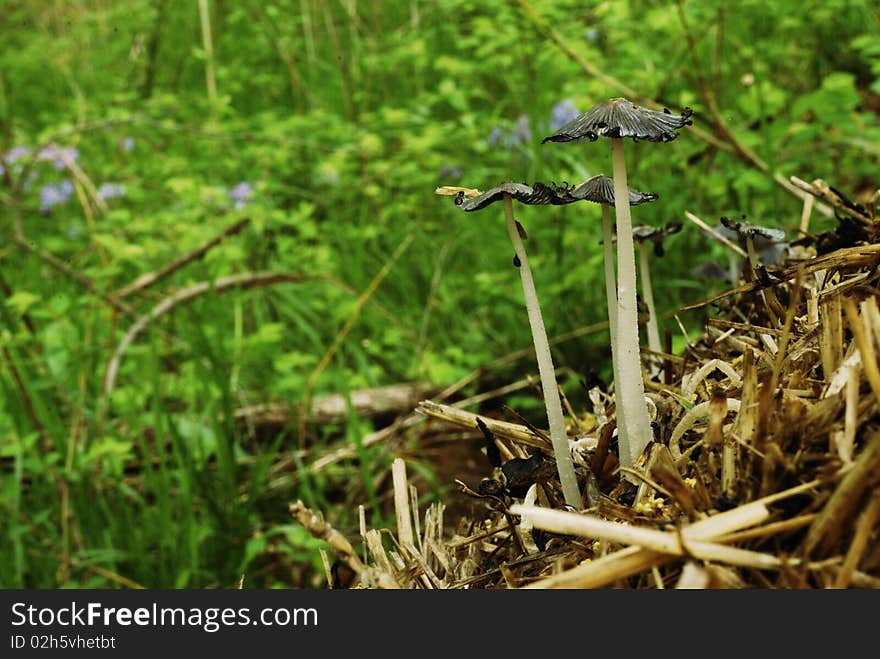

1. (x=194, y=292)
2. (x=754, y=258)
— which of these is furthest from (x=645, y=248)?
(x=194, y=292)

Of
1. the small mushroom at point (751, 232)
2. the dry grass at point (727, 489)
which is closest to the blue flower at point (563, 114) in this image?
the small mushroom at point (751, 232)

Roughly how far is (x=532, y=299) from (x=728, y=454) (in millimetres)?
365

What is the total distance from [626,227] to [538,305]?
176 millimetres

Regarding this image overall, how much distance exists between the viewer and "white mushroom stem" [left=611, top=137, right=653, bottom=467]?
1181mm

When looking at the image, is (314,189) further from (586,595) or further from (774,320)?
(586,595)

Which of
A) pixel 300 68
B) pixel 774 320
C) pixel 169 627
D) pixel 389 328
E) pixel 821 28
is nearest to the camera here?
pixel 169 627

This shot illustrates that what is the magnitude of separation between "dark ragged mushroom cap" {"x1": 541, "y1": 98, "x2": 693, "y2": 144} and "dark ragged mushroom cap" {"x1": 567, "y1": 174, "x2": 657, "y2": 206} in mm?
105

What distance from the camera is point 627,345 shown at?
1.25 m

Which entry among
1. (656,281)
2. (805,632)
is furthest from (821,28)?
(805,632)

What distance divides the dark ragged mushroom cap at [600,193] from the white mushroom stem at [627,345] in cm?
5

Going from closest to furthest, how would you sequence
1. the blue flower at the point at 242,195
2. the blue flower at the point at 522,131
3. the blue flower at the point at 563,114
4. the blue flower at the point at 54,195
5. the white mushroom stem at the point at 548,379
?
the white mushroom stem at the point at 548,379 < the blue flower at the point at 563,114 < the blue flower at the point at 522,131 < the blue flower at the point at 242,195 < the blue flower at the point at 54,195

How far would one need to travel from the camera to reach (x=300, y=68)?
718cm

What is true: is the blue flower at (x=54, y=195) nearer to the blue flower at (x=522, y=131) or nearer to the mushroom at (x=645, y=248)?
the blue flower at (x=522, y=131)

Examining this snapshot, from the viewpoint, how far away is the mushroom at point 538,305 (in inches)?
47.6
